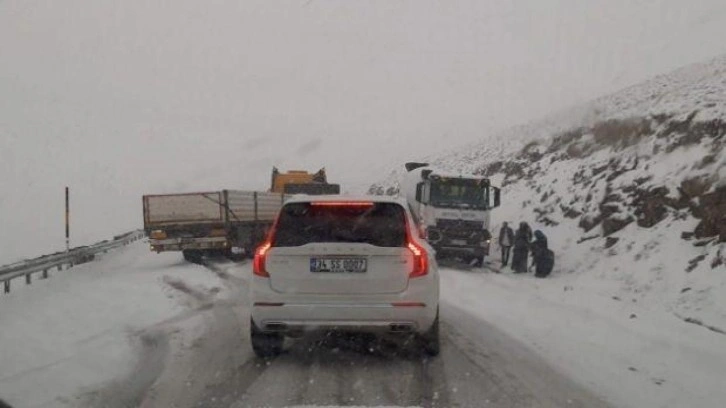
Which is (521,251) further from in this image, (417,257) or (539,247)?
(417,257)

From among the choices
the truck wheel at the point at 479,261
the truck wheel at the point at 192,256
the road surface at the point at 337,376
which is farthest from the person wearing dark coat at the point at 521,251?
the road surface at the point at 337,376

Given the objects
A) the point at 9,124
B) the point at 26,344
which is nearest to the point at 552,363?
the point at 26,344

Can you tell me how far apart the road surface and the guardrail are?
510 cm

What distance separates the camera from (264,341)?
7488 millimetres

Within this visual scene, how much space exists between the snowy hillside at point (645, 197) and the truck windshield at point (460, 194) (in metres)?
2.21

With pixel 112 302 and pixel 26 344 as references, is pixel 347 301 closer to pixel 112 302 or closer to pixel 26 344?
pixel 26 344

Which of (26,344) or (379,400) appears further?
(26,344)

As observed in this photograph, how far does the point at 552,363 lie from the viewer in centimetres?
749

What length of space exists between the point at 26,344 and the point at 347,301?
148 inches

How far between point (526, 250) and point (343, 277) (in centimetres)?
1240

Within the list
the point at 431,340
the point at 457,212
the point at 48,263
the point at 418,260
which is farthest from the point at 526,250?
the point at 418,260

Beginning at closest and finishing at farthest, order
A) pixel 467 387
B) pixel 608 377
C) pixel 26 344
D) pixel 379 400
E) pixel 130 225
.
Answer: pixel 379 400, pixel 467 387, pixel 608 377, pixel 26 344, pixel 130 225

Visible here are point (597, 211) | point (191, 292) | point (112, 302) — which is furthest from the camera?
point (597, 211)

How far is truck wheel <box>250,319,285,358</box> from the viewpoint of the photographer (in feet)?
24.4
